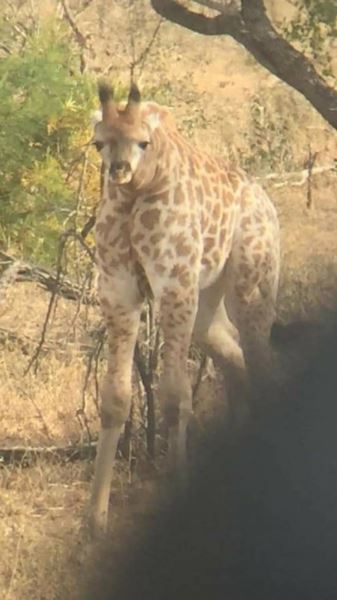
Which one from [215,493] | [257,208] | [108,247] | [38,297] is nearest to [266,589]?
[215,493]

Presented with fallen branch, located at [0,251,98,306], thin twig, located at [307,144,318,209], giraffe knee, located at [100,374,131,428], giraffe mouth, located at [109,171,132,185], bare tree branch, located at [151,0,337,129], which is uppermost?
thin twig, located at [307,144,318,209]

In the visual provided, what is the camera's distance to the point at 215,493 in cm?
534

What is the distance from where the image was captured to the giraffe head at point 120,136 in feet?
16.5

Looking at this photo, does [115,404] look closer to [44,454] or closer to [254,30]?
[44,454]

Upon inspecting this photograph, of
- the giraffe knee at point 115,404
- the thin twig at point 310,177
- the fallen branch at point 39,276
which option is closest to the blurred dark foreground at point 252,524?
the giraffe knee at point 115,404

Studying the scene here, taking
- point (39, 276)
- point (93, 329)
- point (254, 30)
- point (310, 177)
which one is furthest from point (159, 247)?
point (310, 177)

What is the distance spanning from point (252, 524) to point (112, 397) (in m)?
0.77

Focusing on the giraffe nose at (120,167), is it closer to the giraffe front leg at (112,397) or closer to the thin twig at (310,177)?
the giraffe front leg at (112,397)

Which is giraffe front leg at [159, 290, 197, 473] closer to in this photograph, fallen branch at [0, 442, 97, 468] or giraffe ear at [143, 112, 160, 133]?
giraffe ear at [143, 112, 160, 133]

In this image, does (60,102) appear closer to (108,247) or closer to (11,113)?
(11,113)

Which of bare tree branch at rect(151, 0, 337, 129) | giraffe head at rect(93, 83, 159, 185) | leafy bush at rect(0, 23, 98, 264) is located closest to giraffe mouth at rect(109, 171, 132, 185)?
giraffe head at rect(93, 83, 159, 185)

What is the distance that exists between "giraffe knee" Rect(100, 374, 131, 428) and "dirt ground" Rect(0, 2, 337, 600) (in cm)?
42

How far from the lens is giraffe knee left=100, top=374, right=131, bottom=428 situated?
5.50 metres

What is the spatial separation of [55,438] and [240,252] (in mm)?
1445
